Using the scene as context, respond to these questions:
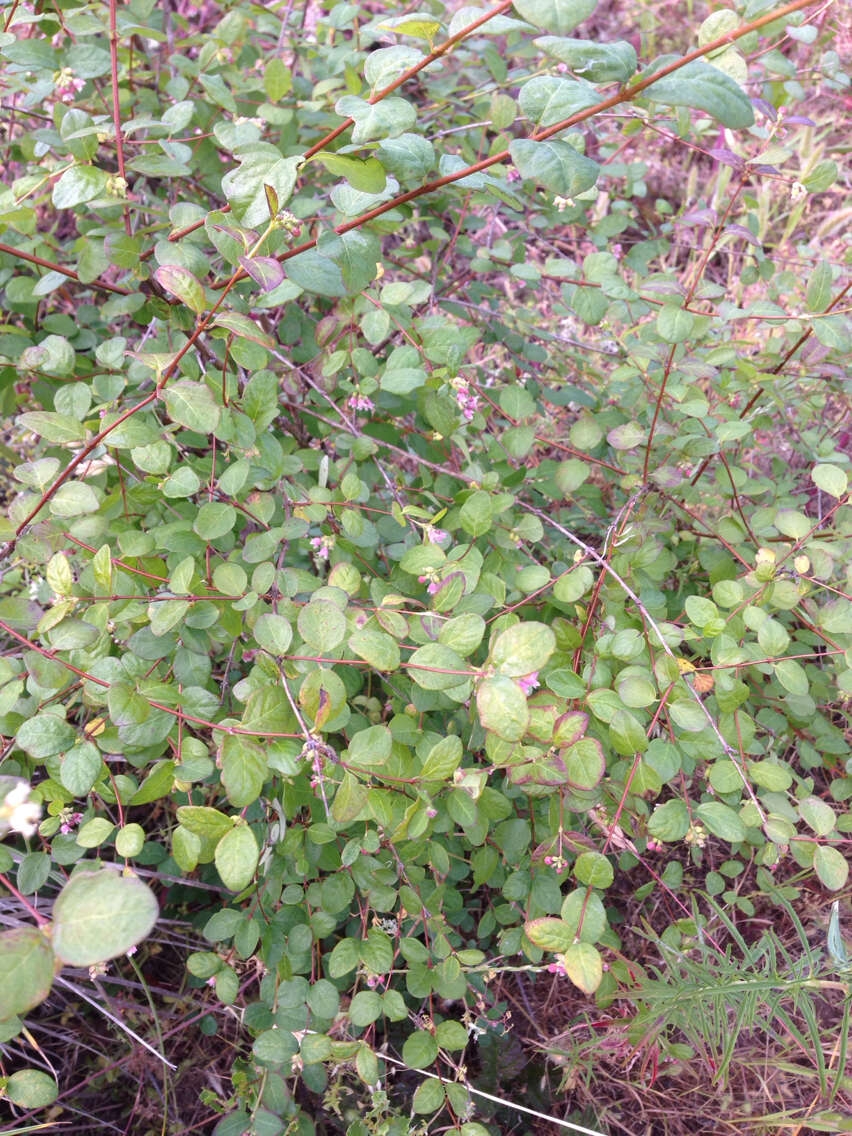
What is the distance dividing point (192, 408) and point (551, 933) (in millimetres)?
766

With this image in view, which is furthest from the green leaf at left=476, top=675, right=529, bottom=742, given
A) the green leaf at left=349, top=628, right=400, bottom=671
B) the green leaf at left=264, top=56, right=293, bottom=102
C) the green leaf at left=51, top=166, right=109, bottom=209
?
the green leaf at left=264, top=56, right=293, bottom=102

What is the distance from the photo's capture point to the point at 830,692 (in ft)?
5.04

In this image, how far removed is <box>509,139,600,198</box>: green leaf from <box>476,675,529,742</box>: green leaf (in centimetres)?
51

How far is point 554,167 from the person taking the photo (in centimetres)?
80

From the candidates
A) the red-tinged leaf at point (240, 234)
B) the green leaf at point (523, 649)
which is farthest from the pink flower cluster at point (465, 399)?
the green leaf at point (523, 649)

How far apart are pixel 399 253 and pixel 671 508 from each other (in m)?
0.88

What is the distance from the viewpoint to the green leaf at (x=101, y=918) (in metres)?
0.57

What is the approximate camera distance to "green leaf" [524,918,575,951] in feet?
3.13

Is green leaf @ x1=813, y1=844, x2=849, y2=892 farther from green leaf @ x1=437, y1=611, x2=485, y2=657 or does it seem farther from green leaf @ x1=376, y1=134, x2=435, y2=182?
green leaf @ x1=376, y1=134, x2=435, y2=182

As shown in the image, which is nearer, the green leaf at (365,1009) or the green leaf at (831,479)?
the green leaf at (365,1009)

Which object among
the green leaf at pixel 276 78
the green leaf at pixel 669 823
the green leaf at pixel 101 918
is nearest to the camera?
the green leaf at pixel 101 918

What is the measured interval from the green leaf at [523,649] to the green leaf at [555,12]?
22.2 inches

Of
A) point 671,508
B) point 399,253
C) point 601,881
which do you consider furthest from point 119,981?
point 399,253

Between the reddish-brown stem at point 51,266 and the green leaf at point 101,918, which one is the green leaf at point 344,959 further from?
the reddish-brown stem at point 51,266
